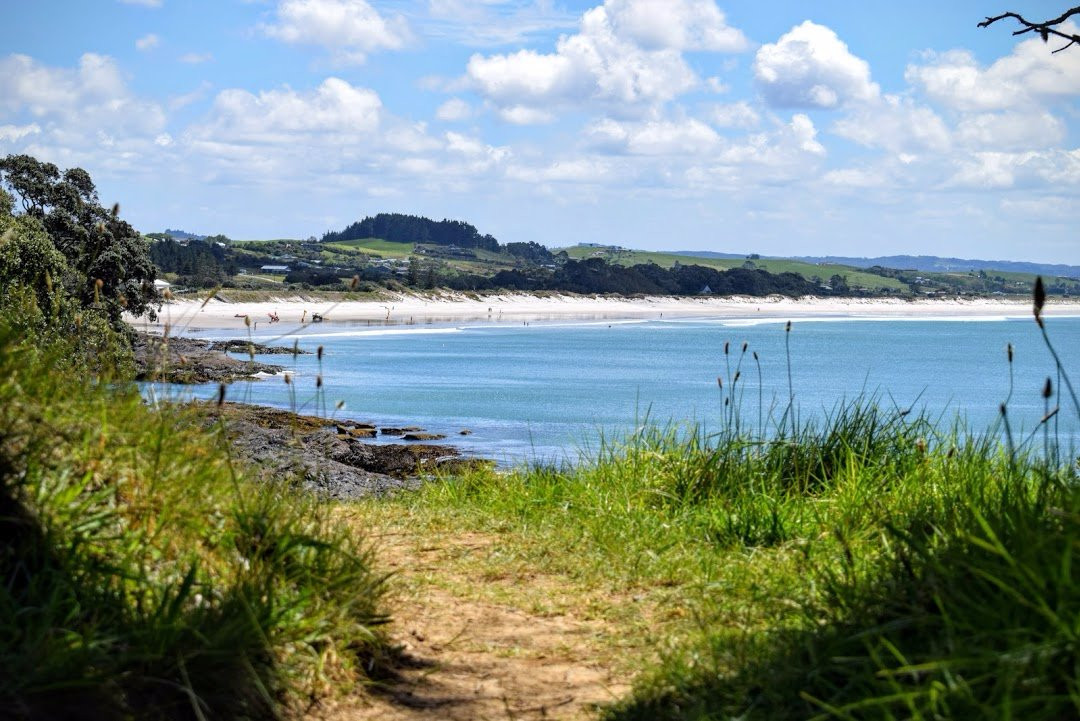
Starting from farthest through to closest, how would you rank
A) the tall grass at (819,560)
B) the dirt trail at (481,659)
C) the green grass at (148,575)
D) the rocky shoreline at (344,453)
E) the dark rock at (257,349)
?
the rocky shoreline at (344,453) → the dark rock at (257,349) → the dirt trail at (481,659) → the green grass at (148,575) → the tall grass at (819,560)

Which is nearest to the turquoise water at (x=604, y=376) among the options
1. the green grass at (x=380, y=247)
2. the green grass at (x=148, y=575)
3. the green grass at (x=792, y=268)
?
the green grass at (x=148, y=575)

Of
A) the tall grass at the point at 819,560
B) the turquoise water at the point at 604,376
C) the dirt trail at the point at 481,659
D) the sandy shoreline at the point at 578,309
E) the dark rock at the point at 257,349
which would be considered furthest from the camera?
the sandy shoreline at the point at 578,309

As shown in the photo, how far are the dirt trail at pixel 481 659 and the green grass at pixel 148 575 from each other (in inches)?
8.4

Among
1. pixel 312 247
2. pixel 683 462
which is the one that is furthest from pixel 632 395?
pixel 312 247

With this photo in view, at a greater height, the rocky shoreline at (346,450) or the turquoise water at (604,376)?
the rocky shoreline at (346,450)

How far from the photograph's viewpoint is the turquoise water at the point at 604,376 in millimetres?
31766

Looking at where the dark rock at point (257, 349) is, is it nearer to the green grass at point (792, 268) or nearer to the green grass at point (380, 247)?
the green grass at point (380, 247)

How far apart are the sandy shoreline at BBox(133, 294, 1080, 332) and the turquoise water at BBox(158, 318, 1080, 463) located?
Answer: 3.96 m

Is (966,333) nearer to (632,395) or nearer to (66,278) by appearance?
(632,395)

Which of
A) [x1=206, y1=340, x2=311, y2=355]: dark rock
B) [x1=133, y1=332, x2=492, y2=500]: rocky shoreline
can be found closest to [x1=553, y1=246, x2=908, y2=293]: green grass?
[x1=206, y1=340, x2=311, y2=355]: dark rock

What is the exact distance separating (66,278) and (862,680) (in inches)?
1065

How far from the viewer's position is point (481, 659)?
4770 millimetres

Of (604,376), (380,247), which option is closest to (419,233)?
(380,247)

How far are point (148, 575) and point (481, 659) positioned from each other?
1.45m
